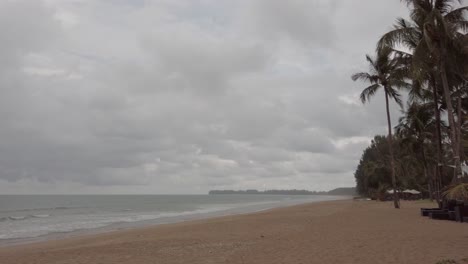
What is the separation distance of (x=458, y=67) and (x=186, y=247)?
1178cm

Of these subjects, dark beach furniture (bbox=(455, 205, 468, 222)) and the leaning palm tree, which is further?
the leaning palm tree

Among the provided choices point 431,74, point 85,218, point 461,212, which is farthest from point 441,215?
point 85,218

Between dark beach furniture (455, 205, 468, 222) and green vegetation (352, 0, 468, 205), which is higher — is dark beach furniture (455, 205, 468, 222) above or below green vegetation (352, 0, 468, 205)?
below

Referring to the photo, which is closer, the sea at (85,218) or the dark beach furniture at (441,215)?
the dark beach furniture at (441,215)

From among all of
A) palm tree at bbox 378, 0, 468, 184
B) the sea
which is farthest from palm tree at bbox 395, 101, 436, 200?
the sea

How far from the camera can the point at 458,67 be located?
1500 cm

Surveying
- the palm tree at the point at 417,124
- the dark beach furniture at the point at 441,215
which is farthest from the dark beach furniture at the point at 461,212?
the palm tree at the point at 417,124

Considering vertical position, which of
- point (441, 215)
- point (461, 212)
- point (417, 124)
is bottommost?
point (441, 215)

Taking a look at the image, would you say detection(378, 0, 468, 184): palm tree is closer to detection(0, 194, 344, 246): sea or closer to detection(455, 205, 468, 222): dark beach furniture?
detection(455, 205, 468, 222): dark beach furniture

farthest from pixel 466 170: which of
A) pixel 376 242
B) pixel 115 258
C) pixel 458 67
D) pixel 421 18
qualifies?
pixel 115 258

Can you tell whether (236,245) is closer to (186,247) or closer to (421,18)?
(186,247)

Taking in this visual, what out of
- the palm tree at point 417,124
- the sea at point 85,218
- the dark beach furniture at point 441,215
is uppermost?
the palm tree at point 417,124

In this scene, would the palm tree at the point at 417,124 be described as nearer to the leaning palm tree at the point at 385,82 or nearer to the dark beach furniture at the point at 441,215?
the leaning palm tree at the point at 385,82

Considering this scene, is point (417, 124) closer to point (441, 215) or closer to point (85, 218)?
point (441, 215)
